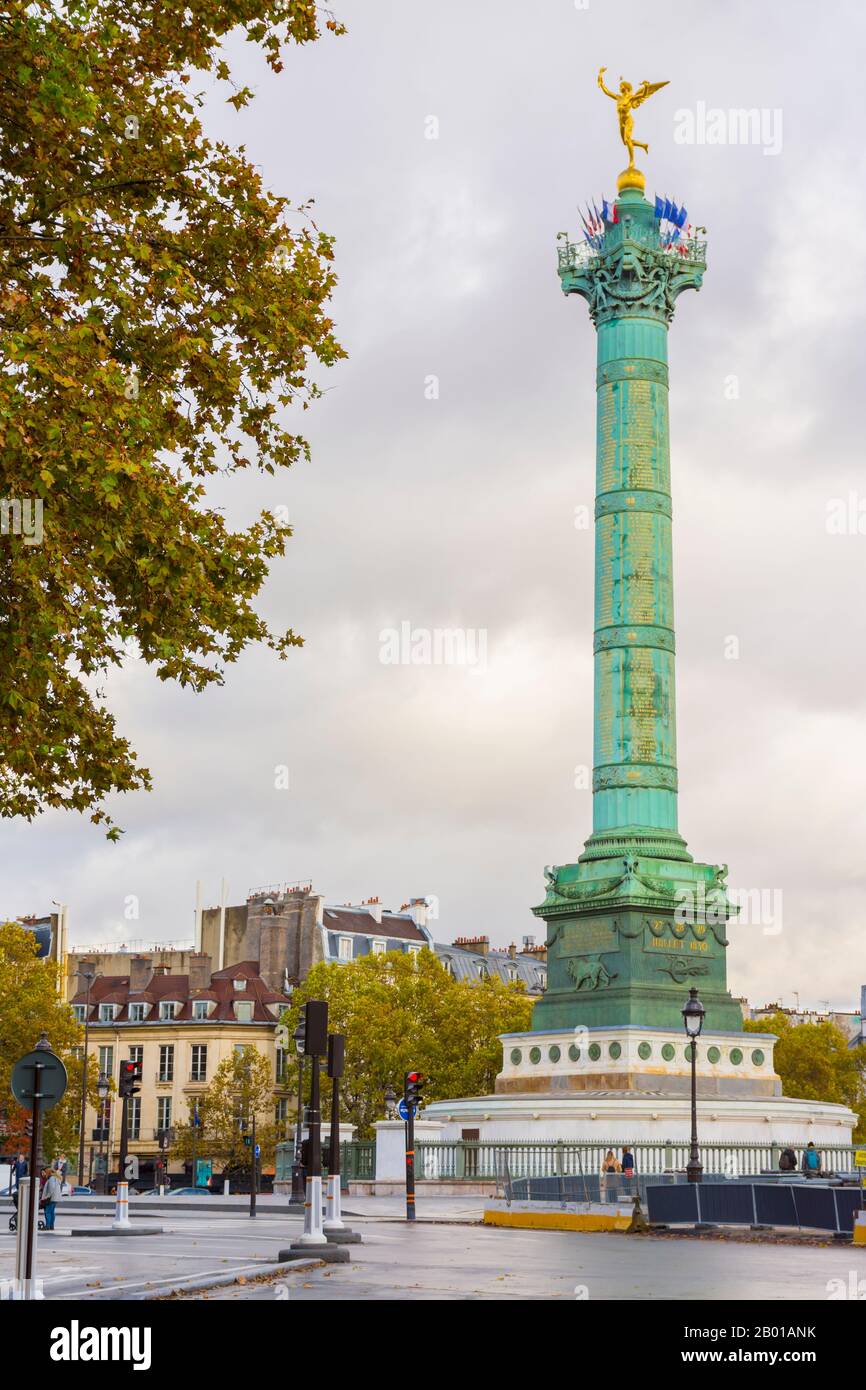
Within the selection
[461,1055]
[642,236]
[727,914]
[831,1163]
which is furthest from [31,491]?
[461,1055]

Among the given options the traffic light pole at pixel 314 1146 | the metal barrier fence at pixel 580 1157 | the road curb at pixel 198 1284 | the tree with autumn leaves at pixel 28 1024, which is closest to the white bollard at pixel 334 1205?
the traffic light pole at pixel 314 1146

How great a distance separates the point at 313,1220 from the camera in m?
20.7

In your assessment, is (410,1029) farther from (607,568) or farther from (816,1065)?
(607,568)

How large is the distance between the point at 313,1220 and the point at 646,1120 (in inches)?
970

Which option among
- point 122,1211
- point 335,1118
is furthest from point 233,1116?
point 335,1118

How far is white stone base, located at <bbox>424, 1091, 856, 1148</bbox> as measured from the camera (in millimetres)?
43969

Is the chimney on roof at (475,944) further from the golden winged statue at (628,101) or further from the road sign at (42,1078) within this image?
the road sign at (42,1078)

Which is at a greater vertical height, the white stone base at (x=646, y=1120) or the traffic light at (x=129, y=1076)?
the traffic light at (x=129, y=1076)

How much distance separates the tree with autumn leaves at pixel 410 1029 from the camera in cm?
6950

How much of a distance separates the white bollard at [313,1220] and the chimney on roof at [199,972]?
225ft
